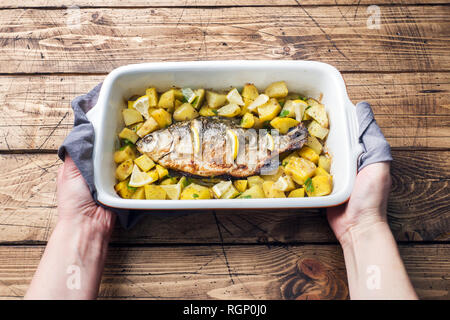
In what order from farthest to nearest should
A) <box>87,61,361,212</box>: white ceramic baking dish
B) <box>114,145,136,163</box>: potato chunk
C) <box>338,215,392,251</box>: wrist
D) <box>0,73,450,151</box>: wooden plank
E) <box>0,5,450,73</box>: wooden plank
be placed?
<box>0,5,450,73</box>: wooden plank < <box>0,73,450,151</box>: wooden plank < <box>114,145,136,163</box>: potato chunk < <box>338,215,392,251</box>: wrist < <box>87,61,361,212</box>: white ceramic baking dish

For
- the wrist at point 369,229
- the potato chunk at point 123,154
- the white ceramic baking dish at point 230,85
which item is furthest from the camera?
the potato chunk at point 123,154

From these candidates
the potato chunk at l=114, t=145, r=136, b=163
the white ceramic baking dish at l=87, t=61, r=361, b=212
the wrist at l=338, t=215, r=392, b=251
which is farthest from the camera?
the potato chunk at l=114, t=145, r=136, b=163

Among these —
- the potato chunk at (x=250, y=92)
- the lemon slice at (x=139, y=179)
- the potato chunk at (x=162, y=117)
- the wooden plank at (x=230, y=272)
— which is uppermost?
the potato chunk at (x=250, y=92)

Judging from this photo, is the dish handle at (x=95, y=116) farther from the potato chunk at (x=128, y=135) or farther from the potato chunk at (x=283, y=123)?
the potato chunk at (x=283, y=123)

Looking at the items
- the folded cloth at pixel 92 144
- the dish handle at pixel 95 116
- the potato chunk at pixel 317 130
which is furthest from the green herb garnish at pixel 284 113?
the dish handle at pixel 95 116

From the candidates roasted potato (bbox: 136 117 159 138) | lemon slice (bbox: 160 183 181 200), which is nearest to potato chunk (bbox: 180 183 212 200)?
lemon slice (bbox: 160 183 181 200)

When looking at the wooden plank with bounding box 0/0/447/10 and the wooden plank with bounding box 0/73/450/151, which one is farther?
the wooden plank with bounding box 0/0/447/10

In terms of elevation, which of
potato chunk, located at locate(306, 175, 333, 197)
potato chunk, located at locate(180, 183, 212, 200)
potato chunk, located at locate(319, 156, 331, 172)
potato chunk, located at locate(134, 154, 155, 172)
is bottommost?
potato chunk, located at locate(180, 183, 212, 200)

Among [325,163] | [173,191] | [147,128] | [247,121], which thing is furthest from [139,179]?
[325,163]

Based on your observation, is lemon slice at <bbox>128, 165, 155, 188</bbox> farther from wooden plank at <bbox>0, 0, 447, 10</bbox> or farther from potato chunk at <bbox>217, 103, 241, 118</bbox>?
wooden plank at <bbox>0, 0, 447, 10</bbox>
